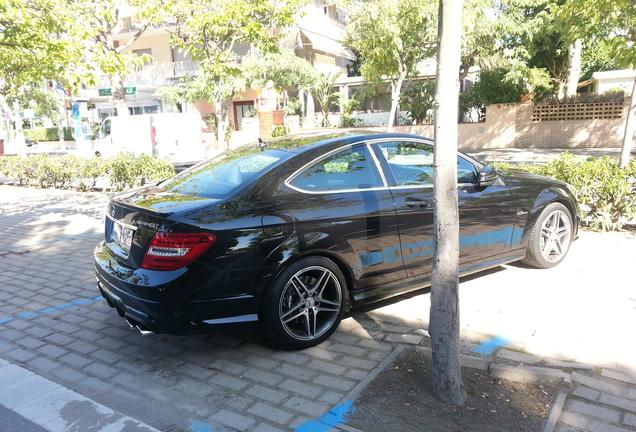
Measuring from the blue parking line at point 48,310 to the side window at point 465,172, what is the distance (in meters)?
3.77

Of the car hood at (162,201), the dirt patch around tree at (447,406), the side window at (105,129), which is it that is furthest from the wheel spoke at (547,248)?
the side window at (105,129)

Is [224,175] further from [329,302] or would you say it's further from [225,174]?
[329,302]

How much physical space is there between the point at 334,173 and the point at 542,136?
21.1 meters

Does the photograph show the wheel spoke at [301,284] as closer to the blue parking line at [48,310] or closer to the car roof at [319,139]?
the car roof at [319,139]

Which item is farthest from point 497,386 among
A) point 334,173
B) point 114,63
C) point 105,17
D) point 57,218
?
point 57,218

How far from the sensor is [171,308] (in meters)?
3.45

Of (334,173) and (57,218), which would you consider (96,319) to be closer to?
(334,173)

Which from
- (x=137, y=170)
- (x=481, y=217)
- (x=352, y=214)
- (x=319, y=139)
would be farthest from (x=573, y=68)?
(x=352, y=214)

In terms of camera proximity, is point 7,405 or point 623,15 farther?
point 623,15

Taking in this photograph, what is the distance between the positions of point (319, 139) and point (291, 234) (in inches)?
43.6

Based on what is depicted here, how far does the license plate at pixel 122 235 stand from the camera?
381cm

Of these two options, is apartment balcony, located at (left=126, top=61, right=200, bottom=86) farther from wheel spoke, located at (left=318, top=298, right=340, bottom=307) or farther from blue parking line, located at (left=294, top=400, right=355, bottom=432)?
blue parking line, located at (left=294, top=400, right=355, bottom=432)

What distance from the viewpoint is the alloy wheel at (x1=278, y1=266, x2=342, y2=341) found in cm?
381

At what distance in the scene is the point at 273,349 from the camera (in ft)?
13.0
